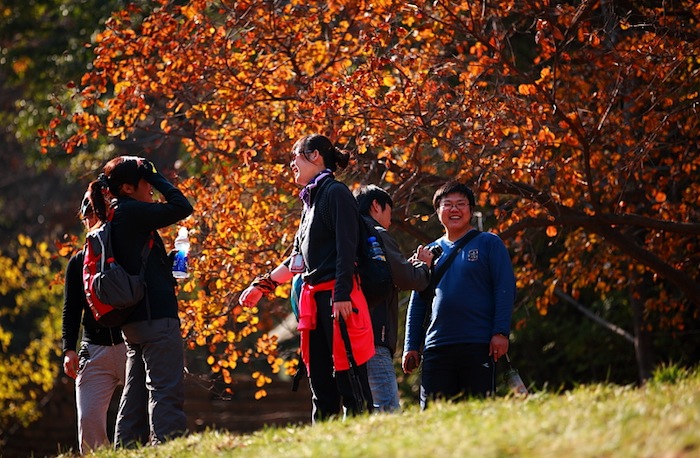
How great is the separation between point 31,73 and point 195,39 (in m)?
11.8

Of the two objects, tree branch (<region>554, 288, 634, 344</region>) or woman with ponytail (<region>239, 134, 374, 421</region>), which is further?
tree branch (<region>554, 288, 634, 344</region>)

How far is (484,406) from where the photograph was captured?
5766 millimetres

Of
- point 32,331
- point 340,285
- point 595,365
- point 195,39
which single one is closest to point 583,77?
point 195,39

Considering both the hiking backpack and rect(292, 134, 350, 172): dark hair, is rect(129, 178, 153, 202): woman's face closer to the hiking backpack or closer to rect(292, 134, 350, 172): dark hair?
the hiking backpack

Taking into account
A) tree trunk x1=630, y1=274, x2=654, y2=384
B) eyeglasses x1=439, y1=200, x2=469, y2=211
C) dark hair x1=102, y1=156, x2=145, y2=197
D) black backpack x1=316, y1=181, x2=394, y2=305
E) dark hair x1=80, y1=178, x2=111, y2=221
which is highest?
dark hair x1=102, y1=156, x2=145, y2=197

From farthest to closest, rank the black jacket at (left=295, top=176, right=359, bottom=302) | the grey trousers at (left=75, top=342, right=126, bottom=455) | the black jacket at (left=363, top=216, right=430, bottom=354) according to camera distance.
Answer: the grey trousers at (left=75, top=342, right=126, bottom=455)
the black jacket at (left=363, top=216, right=430, bottom=354)
the black jacket at (left=295, top=176, right=359, bottom=302)

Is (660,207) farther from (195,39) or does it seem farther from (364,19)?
(195,39)

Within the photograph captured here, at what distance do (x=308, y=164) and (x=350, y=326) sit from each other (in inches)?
41.6

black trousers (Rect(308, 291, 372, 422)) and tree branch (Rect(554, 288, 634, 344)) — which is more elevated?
black trousers (Rect(308, 291, 372, 422))

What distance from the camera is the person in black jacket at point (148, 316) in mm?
6832

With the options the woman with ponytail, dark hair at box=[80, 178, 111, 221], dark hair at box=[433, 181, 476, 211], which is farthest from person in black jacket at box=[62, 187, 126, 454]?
dark hair at box=[433, 181, 476, 211]

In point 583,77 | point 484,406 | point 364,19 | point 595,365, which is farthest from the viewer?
point 595,365

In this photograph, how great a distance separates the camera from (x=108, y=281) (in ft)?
22.0

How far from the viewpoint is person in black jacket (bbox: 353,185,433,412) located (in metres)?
6.93
